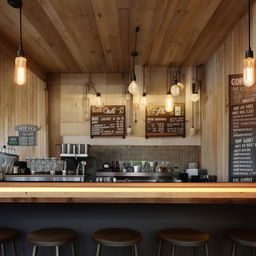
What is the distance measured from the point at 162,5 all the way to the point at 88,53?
187cm

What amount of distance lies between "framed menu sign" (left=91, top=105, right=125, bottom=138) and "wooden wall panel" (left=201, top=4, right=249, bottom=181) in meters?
1.53

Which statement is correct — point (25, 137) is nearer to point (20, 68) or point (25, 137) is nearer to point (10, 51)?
point (10, 51)

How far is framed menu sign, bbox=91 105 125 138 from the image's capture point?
556 centimetres

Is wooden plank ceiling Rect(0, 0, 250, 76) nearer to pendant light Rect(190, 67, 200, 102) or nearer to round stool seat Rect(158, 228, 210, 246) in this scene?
pendant light Rect(190, 67, 200, 102)

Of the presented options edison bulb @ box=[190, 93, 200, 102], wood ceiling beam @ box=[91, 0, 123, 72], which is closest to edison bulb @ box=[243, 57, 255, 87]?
wood ceiling beam @ box=[91, 0, 123, 72]

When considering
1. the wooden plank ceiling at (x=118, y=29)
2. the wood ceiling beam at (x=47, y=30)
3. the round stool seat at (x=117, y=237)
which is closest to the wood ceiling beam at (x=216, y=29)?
the wooden plank ceiling at (x=118, y=29)

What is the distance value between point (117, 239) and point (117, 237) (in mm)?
38

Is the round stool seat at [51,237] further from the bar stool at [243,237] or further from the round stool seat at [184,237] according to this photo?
the bar stool at [243,237]

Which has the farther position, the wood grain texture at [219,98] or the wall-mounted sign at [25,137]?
the wall-mounted sign at [25,137]

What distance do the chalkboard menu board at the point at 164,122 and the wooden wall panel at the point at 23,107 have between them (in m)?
2.08

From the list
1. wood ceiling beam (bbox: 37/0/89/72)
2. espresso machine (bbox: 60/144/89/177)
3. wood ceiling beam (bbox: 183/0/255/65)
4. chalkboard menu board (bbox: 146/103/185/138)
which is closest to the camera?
wood ceiling beam (bbox: 37/0/89/72)

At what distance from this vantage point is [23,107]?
605cm

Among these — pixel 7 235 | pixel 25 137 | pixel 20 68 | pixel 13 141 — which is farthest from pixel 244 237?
pixel 13 141

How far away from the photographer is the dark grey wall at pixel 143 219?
238 cm
